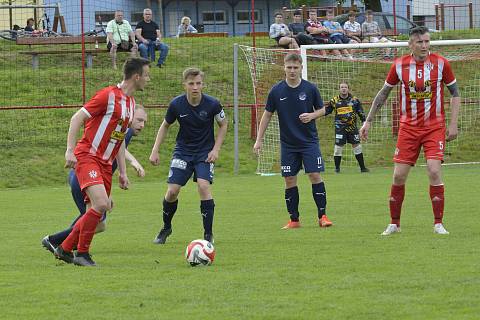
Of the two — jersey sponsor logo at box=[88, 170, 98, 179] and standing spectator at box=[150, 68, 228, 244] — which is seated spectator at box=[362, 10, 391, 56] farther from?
jersey sponsor logo at box=[88, 170, 98, 179]

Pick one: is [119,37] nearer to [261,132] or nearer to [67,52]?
[67,52]

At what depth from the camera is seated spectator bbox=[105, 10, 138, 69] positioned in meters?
26.1

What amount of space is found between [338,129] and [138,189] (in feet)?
16.6

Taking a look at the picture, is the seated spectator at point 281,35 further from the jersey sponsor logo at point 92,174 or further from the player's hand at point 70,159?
the player's hand at point 70,159

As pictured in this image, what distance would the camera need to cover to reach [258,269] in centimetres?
843

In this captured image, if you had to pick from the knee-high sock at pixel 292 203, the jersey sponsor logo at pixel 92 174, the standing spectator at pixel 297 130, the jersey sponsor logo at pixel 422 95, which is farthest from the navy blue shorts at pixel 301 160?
the jersey sponsor logo at pixel 92 174

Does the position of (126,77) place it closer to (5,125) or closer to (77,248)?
(77,248)

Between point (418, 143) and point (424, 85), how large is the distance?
0.60 meters

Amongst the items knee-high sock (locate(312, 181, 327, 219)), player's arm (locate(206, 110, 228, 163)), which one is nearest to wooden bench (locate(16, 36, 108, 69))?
knee-high sock (locate(312, 181, 327, 219))

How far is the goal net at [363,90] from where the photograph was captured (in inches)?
914

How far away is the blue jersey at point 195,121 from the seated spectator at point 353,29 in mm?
17201

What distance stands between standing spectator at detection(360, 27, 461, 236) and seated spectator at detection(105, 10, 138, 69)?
16.3 metres

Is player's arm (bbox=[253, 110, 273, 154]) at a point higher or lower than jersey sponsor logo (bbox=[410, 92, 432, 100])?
lower

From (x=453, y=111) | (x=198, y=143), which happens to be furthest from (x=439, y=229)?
(x=198, y=143)
